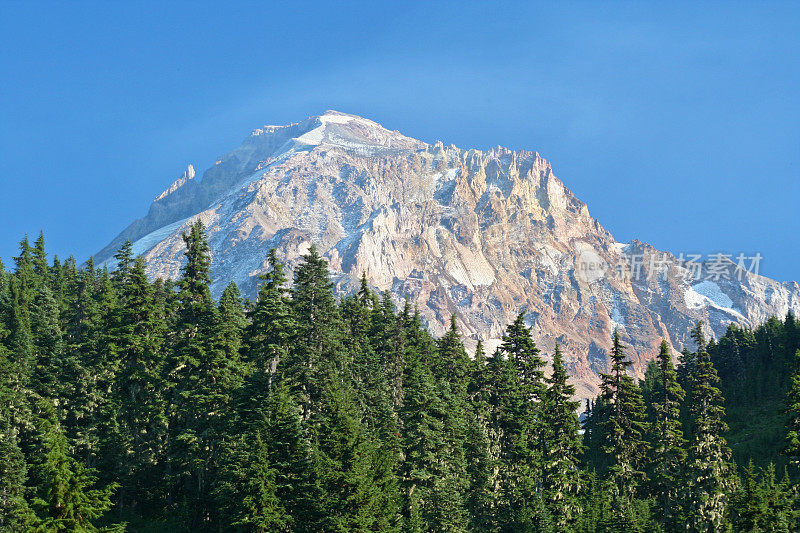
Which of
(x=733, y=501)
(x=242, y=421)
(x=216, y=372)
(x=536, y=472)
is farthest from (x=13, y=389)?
(x=733, y=501)

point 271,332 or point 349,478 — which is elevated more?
point 271,332

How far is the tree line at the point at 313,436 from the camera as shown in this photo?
4994 cm

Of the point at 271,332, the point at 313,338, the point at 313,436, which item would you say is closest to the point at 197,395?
the point at 271,332

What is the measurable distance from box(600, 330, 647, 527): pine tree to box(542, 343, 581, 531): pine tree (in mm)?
3048

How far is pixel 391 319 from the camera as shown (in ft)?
288

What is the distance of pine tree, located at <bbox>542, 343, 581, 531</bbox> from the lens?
62531 millimetres

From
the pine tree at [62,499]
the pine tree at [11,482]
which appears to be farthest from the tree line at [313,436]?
the pine tree at [62,499]

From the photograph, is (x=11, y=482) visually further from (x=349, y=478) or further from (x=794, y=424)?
(x=794, y=424)

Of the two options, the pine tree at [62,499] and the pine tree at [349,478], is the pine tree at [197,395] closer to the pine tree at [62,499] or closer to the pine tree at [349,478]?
the pine tree at [349,478]

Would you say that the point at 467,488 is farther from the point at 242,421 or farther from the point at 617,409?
the point at 242,421

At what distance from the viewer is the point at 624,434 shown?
66.9m

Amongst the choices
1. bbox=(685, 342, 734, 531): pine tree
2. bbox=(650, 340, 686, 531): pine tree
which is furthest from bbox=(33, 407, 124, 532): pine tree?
bbox=(685, 342, 734, 531): pine tree

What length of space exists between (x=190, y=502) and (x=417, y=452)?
1754cm

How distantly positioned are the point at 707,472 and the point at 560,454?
1176 centimetres
